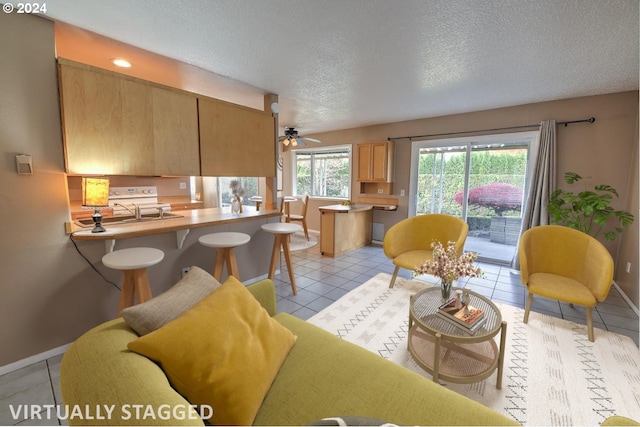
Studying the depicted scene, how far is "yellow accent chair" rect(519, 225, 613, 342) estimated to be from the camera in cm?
223

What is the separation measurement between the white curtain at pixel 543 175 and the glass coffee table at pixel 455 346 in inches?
102

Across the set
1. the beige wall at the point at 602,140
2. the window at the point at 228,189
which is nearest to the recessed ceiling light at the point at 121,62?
the window at the point at 228,189

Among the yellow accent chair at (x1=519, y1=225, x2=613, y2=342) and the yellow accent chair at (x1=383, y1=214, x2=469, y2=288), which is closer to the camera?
the yellow accent chair at (x1=519, y1=225, x2=613, y2=342)

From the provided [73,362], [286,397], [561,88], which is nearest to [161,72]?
[73,362]

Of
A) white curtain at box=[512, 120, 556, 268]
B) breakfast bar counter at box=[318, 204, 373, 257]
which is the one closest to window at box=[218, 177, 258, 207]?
breakfast bar counter at box=[318, 204, 373, 257]

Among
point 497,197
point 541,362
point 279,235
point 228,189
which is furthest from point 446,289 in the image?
point 228,189

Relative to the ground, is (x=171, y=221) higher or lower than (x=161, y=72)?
lower

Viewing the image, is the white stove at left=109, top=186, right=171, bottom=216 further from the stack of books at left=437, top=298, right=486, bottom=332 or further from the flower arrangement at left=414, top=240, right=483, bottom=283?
the stack of books at left=437, top=298, right=486, bottom=332

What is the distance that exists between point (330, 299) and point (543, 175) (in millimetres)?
3496

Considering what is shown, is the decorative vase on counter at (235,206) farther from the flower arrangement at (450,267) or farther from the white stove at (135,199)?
the flower arrangement at (450,267)

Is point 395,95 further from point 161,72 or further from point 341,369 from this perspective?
point 341,369

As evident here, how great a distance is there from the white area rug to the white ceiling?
287 centimetres

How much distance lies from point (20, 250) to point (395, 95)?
4.02 m

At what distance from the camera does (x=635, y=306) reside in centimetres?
280
